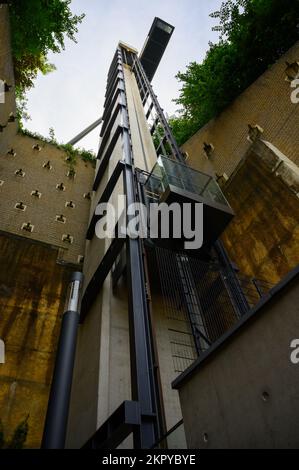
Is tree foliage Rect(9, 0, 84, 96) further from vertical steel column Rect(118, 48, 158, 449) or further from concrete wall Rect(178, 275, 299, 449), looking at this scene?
concrete wall Rect(178, 275, 299, 449)

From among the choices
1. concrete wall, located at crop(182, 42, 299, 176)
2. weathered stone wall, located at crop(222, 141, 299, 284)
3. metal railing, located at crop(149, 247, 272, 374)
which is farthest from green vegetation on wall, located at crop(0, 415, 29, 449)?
concrete wall, located at crop(182, 42, 299, 176)

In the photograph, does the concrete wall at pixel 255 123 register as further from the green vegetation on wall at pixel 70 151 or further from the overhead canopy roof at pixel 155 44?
the overhead canopy roof at pixel 155 44

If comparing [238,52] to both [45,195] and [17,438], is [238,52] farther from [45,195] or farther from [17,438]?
[17,438]

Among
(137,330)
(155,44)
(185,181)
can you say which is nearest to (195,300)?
(137,330)

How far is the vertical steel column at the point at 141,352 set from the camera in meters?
4.27

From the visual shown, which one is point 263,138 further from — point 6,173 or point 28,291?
point 6,173

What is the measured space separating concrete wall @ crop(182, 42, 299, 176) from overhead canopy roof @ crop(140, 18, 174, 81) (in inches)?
610

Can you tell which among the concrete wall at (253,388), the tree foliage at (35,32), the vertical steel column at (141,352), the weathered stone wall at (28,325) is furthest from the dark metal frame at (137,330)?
the tree foliage at (35,32)

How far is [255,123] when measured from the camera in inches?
481

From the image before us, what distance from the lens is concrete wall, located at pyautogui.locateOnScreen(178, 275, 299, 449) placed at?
2.51 meters

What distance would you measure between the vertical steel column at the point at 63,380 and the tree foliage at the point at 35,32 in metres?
Result: 13.5

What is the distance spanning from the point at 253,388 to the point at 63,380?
3.96 m
